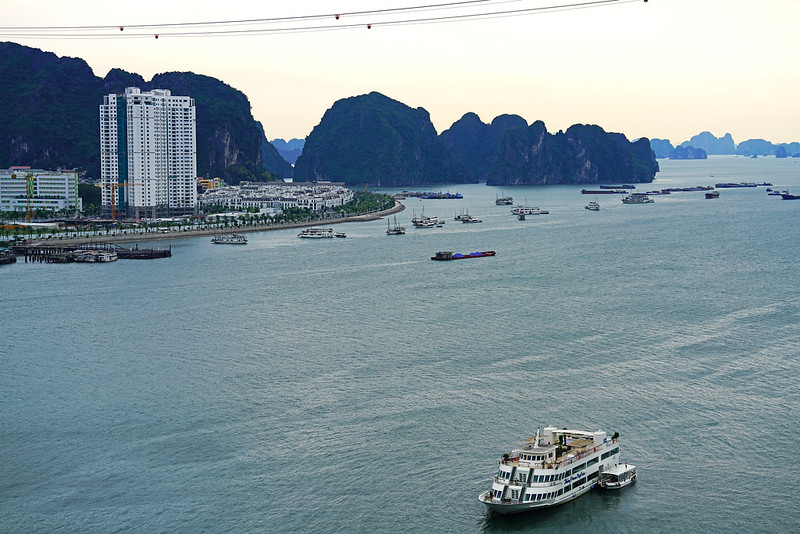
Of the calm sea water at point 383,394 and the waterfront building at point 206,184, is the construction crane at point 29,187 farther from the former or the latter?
the calm sea water at point 383,394

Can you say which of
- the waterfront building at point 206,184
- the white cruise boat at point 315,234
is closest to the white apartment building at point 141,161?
the white cruise boat at point 315,234

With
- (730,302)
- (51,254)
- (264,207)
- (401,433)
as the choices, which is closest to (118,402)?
(401,433)

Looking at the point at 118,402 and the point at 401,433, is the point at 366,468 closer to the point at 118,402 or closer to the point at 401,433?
the point at 401,433

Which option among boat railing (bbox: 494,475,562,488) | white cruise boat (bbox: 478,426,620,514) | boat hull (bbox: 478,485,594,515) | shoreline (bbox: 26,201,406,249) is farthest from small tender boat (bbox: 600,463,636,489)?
shoreline (bbox: 26,201,406,249)

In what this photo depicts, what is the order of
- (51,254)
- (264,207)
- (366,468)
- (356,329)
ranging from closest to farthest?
(366,468) < (356,329) < (51,254) < (264,207)

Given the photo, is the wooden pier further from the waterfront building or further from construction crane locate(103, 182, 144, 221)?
the waterfront building
